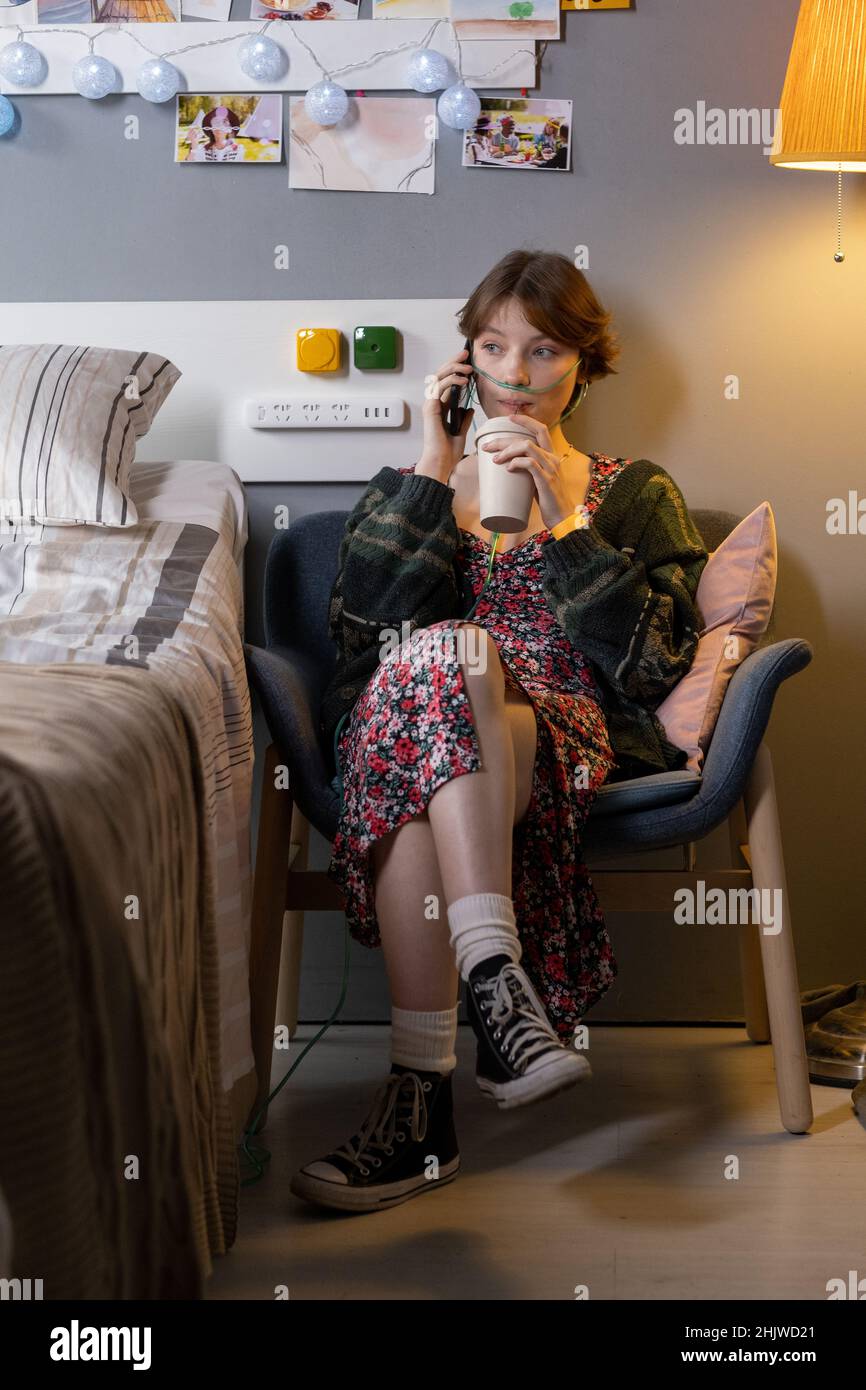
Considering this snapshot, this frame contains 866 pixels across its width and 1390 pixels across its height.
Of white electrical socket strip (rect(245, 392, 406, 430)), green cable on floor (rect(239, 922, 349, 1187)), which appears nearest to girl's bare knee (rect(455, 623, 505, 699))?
green cable on floor (rect(239, 922, 349, 1187))

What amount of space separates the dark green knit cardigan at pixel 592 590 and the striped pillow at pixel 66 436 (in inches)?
13.1

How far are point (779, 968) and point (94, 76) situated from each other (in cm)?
166

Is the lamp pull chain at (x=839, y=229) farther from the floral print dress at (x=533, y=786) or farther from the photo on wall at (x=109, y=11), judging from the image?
the photo on wall at (x=109, y=11)

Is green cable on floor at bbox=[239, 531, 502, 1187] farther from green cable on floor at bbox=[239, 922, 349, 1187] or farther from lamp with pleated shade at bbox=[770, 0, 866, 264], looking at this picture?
lamp with pleated shade at bbox=[770, 0, 866, 264]

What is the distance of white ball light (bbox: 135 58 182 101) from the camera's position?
204 centimetres

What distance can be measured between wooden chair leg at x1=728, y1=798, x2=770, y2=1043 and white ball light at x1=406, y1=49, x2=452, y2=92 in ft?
3.91

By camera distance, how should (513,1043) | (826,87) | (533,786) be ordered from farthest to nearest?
1. (826,87)
2. (533,786)
3. (513,1043)

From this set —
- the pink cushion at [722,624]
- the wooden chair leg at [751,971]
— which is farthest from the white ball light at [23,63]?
the wooden chair leg at [751,971]

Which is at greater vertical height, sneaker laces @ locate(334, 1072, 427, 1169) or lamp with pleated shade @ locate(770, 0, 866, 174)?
lamp with pleated shade @ locate(770, 0, 866, 174)

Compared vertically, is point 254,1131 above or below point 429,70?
below

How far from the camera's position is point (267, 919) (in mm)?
1673

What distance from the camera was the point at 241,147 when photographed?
207cm

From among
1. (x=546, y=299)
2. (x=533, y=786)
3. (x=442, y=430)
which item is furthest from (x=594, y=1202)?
(x=546, y=299)

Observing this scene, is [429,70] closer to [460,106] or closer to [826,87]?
[460,106]
